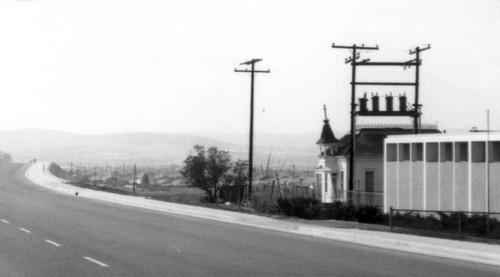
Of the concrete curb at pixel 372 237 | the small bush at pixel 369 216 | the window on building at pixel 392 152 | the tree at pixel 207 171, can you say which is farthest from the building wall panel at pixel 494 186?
the tree at pixel 207 171

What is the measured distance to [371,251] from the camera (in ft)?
66.0

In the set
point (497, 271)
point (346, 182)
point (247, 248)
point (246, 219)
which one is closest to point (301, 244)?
point (247, 248)

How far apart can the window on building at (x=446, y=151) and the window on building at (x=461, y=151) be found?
28.1 inches

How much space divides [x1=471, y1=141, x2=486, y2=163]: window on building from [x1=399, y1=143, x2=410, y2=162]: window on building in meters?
Result: 6.00

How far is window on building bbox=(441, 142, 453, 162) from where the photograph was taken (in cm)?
3923

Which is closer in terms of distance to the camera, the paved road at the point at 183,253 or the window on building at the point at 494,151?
the paved road at the point at 183,253

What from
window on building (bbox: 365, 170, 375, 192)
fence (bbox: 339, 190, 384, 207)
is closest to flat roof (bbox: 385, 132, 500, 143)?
fence (bbox: 339, 190, 384, 207)

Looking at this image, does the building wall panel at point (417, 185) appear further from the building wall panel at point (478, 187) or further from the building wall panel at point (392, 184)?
the building wall panel at point (478, 187)

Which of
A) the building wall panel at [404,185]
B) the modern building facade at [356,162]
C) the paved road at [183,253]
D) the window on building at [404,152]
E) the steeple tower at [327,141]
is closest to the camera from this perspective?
the paved road at [183,253]

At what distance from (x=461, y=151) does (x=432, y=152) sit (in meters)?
2.49

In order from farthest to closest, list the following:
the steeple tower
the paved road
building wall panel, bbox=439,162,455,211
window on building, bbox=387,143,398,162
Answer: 1. the steeple tower
2. window on building, bbox=387,143,398,162
3. building wall panel, bbox=439,162,455,211
4. the paved road

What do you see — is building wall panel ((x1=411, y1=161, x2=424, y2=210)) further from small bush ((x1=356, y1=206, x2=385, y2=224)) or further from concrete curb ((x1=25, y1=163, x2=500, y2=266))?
concrete curb ((x1=25, y1=163, x2=500, y2=266))

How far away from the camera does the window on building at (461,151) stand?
125 ft

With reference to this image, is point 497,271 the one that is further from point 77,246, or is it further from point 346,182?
point 346,182
